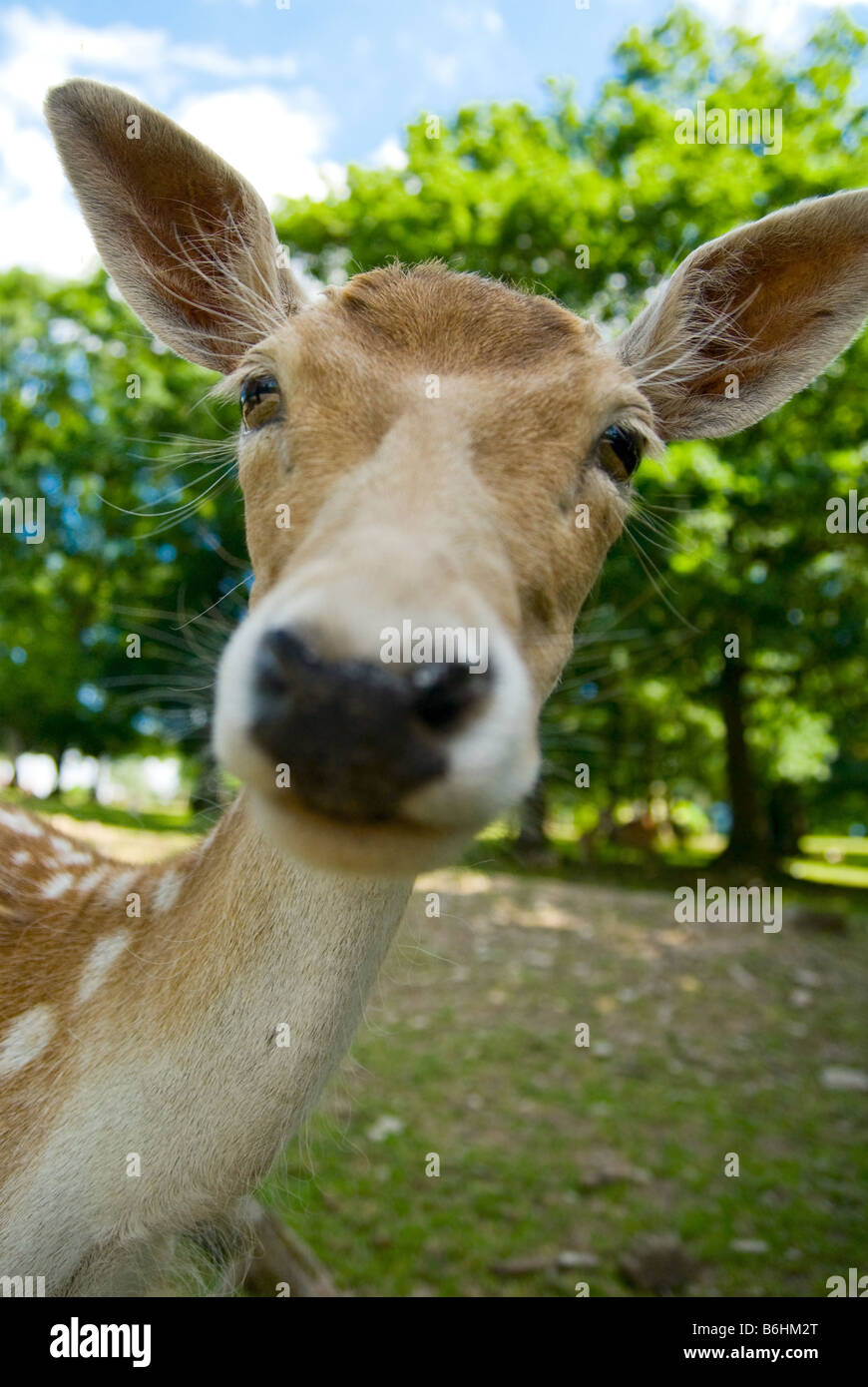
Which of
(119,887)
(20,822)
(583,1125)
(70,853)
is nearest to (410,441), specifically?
(119,887)

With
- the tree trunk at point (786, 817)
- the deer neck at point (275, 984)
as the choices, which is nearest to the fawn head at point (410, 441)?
the deer neck at point (275, 984)

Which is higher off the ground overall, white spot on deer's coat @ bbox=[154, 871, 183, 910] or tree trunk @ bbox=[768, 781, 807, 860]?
white spot on deer's coat @ bbox=[154, 871, 183, 910]

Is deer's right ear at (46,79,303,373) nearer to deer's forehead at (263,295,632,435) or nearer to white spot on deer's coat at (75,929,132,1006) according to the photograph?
deer's forehead at (263,295,632,435)

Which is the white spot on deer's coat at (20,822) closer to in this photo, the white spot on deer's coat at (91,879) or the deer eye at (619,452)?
the white spot on deer's coat at (91,879)

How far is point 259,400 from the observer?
2.23 m

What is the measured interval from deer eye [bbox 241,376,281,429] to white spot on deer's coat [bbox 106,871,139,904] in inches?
55.2

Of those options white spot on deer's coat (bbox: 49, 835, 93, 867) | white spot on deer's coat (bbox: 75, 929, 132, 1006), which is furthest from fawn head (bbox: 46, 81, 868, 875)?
white spot on deer's coat (bbox: 49, 835, 93, 867)

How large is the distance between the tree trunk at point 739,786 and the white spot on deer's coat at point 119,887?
1668 cm

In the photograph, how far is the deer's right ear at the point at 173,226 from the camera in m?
2.37

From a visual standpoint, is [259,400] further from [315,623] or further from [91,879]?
[91,879]

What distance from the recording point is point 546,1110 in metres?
5.86

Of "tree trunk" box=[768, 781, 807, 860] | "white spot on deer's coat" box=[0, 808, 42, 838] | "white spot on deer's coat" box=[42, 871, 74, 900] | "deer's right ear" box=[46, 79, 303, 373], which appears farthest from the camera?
"tree trunk" box=[768, 781, 807, 860]

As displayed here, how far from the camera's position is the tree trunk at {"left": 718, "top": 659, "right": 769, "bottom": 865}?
1838 cm

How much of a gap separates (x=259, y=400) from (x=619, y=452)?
36.2 inches
